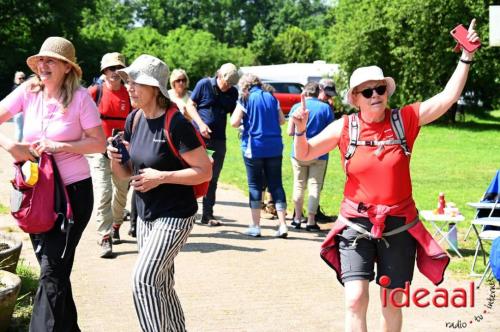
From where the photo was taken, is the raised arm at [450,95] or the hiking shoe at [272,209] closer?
the raised arm at [450,95]

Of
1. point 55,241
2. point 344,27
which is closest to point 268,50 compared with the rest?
point 344,27

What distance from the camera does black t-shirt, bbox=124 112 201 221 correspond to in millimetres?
4402

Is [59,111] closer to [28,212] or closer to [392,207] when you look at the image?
[28,212]

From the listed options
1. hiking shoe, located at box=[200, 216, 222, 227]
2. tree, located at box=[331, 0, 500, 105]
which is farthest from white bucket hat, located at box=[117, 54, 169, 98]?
tree, located at box=[331, 0, 500, 105]

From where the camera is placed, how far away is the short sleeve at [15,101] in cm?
479

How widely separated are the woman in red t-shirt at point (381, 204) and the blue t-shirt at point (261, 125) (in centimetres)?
440

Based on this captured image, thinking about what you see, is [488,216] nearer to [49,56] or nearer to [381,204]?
[381,204]

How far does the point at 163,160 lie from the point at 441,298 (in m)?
3.02

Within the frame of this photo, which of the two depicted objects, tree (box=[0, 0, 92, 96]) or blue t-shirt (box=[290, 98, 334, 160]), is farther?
tree (box=[0, 0, 92, 96])

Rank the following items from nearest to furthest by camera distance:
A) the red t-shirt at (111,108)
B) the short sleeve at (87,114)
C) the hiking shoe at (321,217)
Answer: the short sleeve at (87,114) < the red t-shirt at (111,108) < the hiking shoe at (321,217)

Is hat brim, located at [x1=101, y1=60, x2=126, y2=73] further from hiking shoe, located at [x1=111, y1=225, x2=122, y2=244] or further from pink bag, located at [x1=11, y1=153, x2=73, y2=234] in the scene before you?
pink bag, located at [x1=11, y1=153, x2=73, y2=234]

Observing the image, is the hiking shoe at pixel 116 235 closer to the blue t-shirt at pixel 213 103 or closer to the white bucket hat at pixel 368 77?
the blue t-shirt at pixel 213 103

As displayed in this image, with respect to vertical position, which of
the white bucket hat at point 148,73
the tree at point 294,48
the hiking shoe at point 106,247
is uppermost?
the white bucket hat at point 148,73

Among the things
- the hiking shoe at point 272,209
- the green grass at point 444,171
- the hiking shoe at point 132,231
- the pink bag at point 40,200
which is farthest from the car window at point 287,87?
the pink bag at point 40,200
